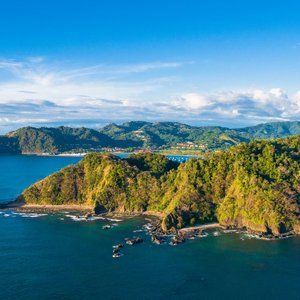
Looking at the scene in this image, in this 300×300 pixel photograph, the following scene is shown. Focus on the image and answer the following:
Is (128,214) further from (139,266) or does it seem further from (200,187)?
(139,266)

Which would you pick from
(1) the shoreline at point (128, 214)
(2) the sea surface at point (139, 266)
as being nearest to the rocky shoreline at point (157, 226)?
(1) the shoreline at point (128, 214)

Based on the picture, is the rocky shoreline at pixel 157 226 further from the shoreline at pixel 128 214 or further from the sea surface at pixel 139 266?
the sea surface at pixel 139 266

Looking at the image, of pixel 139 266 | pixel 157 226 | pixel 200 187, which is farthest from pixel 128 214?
pixel 139 266

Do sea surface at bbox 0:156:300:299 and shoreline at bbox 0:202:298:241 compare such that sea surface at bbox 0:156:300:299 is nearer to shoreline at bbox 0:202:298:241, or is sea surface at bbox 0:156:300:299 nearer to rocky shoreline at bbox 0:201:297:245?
rocky shoreline at bbox 0:201:297:245

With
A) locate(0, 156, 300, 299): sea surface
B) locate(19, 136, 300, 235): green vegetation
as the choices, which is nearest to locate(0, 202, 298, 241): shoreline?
locate(19, 136, 300, 235): green vegetation

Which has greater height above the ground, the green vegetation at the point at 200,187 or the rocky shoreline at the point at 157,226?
the green vegetation at the point at 200,187

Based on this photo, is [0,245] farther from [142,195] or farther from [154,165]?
[154,165]
